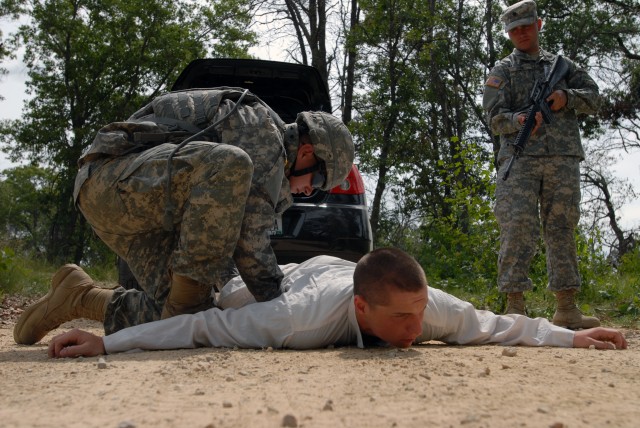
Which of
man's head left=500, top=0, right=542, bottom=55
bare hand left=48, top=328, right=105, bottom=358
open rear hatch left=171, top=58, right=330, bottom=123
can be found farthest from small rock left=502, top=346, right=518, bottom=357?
open rear hatch left=171, top=58, right=330, bottom=123

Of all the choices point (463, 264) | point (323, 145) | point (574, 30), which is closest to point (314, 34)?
point (574, 30)

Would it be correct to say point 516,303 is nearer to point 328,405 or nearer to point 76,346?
point 76,346

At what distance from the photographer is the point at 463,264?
25.3 ft

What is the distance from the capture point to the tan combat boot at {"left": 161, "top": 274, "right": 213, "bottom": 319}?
3588 mm

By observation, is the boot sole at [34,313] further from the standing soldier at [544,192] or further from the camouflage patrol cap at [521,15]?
the camouflage patrol cap at [521,15]

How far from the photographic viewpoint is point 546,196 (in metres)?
5.42

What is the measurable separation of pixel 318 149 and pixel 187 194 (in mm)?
786

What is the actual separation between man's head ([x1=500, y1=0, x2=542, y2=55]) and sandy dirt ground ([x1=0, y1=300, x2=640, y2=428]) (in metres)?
2.94

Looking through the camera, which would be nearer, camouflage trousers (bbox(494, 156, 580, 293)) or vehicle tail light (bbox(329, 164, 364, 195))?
camouflage trousers (bbox(494, 156, 580, 293))

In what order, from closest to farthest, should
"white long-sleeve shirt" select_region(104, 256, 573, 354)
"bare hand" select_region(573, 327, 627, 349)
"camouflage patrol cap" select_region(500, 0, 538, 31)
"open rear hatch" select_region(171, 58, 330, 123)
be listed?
"white long-sleeve shirt" select_region(104, 256, 573, 354) → "bare hand" select_region(573, 327, 627, 349) → "camouflage patrol cap" select_region(500, 0, 538, 31) → "open rear hatch" select_region(171, 58, 330, 123)

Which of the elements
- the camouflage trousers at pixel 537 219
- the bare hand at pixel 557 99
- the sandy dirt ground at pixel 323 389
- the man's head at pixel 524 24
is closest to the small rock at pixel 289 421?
the sandy dirt ground at pixel 323 389

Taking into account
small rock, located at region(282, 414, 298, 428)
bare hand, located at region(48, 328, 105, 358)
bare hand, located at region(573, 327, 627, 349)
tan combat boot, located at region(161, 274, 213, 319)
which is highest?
tan combat boot, located at region(161, 274, 213, 319)

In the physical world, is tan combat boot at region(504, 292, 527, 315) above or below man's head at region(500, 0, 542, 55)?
below

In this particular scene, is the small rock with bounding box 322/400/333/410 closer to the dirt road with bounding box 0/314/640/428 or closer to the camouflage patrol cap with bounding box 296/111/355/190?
the dirt road with bounding box 0/314/640/428
